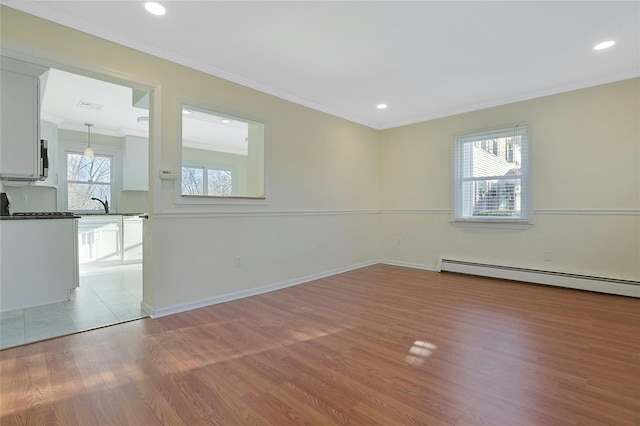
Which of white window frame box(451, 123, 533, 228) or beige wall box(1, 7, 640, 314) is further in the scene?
white window frame box(451, 123, 533, 228)

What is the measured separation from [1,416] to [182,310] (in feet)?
5.05

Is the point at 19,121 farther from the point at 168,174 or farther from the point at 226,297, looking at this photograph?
the point at 226,297

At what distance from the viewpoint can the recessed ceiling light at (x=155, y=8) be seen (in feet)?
7.16

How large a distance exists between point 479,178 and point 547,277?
61.4 inches

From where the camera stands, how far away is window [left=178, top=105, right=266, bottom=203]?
15.8 ft

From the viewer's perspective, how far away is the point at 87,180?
5.83 m

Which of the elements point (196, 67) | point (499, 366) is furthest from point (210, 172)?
point (499, 366)

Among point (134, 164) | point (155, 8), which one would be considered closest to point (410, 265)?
point (155, 8)

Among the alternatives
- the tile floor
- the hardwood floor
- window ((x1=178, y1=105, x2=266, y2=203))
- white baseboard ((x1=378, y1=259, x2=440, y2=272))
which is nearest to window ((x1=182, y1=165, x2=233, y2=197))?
window ((x1=178, y1=105, x2=266, y2=203))

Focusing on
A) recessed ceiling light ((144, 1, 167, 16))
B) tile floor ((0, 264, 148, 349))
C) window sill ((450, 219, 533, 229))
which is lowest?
tile floor ((0, 264, 148, 349))

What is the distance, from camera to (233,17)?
2.37m

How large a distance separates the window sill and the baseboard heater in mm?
548

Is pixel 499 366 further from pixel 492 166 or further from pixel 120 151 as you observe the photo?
pixel 120 151

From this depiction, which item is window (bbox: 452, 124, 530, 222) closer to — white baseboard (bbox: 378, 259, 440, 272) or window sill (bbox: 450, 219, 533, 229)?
window sill (bbox: 450, 219, 533, 229)
